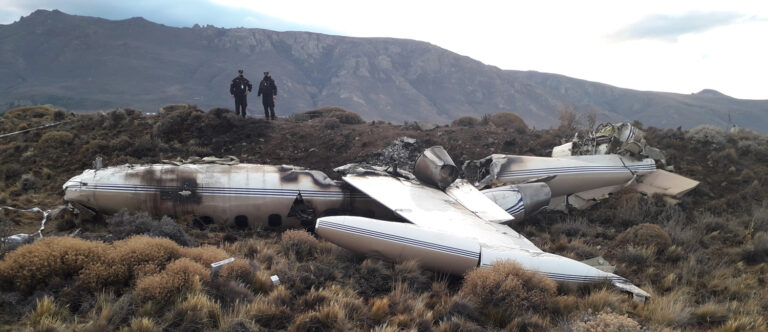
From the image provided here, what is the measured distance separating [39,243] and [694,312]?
1003 centimetres

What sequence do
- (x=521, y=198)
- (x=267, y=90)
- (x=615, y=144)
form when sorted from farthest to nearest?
(x=267, y=90)
(x=615, y=144)
(x=521, y=198)

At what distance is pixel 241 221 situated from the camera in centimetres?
1001

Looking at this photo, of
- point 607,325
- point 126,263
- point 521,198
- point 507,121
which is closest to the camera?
point 607,325

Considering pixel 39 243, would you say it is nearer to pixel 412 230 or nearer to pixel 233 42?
pixel 412 230

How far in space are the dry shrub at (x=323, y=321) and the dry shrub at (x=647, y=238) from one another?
26.5 feet

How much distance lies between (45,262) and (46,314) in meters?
1.13

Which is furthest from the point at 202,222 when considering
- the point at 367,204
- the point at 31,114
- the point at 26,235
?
the point at 31,114

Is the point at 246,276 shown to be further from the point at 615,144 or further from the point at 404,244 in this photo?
the point at 615,144

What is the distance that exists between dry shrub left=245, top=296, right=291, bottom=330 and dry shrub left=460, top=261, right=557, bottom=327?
2.80 meters

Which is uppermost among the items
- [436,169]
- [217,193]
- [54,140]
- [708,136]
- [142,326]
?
[708,136]

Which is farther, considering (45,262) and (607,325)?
(45,262)

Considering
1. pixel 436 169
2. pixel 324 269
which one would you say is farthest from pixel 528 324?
pixel 436 169

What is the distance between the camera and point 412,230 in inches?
299

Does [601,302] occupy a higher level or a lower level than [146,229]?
lower
